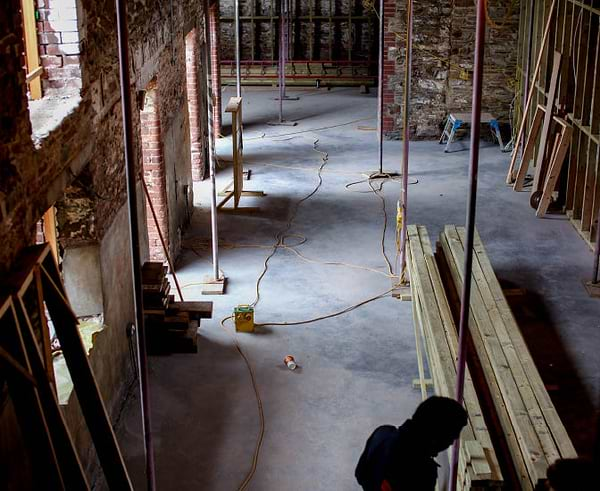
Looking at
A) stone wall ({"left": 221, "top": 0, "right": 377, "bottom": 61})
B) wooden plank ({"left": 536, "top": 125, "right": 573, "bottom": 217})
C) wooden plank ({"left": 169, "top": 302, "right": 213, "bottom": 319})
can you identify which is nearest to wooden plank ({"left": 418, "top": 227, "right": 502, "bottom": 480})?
wooden plank ({"left": 169, "top": 302, "right": 213, "bottom": 319})

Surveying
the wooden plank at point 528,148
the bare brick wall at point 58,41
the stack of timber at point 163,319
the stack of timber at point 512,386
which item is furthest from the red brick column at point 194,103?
the bare brick wall at point 58,41

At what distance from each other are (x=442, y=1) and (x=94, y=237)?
35.2ft

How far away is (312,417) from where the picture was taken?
7.20 metres

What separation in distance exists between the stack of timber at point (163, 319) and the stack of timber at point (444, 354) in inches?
79.2

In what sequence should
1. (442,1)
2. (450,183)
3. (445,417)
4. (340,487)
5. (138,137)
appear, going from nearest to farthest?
(445,417)
(340,487)
(138,137)
(450,183)
(442,1)

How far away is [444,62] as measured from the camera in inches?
629

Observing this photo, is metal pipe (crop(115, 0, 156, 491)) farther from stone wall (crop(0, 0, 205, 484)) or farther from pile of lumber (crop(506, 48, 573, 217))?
pile of lumber (crop(506, 48, 573, 217))

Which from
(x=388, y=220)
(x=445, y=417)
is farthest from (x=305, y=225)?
(x=445, y=417)

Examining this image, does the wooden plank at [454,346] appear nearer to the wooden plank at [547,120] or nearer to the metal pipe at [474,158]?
the metal pipe at [474,158]

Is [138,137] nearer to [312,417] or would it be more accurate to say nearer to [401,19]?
[312,417]

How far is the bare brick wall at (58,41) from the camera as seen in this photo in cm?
607

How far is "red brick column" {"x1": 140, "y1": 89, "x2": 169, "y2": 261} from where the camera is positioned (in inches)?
364

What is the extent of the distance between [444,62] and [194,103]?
5105mm

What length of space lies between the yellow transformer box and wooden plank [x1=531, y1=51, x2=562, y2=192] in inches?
210
